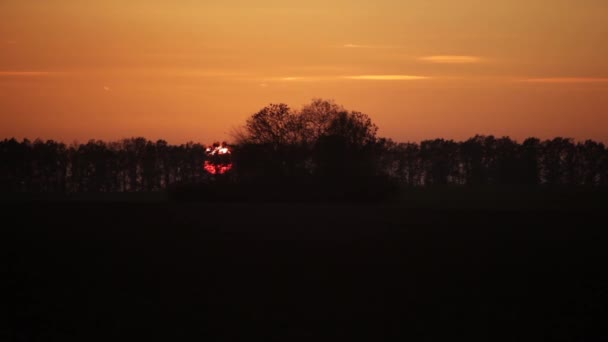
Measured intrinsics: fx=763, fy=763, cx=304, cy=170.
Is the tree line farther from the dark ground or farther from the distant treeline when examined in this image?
the dark ground

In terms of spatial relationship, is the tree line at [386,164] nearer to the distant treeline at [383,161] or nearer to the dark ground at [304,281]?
the distant treeline at [383,161]

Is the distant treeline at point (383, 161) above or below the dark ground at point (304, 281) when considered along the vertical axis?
above

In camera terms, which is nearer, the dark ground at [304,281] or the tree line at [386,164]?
the dark ground at [304,281]


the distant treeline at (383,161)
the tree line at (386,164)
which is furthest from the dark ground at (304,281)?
the distant treeline at (383,161)

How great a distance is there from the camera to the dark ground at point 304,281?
17.5 metres

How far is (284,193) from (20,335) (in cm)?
4689

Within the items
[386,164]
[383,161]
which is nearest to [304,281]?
[383,161]

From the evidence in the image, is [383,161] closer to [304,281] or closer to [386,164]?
[386,164]

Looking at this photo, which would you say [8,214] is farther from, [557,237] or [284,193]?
[557,237]

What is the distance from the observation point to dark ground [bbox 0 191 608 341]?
17.5m

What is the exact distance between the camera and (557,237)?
3553 cm

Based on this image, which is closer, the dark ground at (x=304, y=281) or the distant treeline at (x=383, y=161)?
the dark ground at (x=304, y=281)

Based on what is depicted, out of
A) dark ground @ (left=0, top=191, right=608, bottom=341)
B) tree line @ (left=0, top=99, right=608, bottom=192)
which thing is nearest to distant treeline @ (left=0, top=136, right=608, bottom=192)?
tree line @ (left=0, top=99, right=608, bottom=192)

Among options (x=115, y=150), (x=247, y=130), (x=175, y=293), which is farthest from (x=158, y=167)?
(x=175, y=293)
